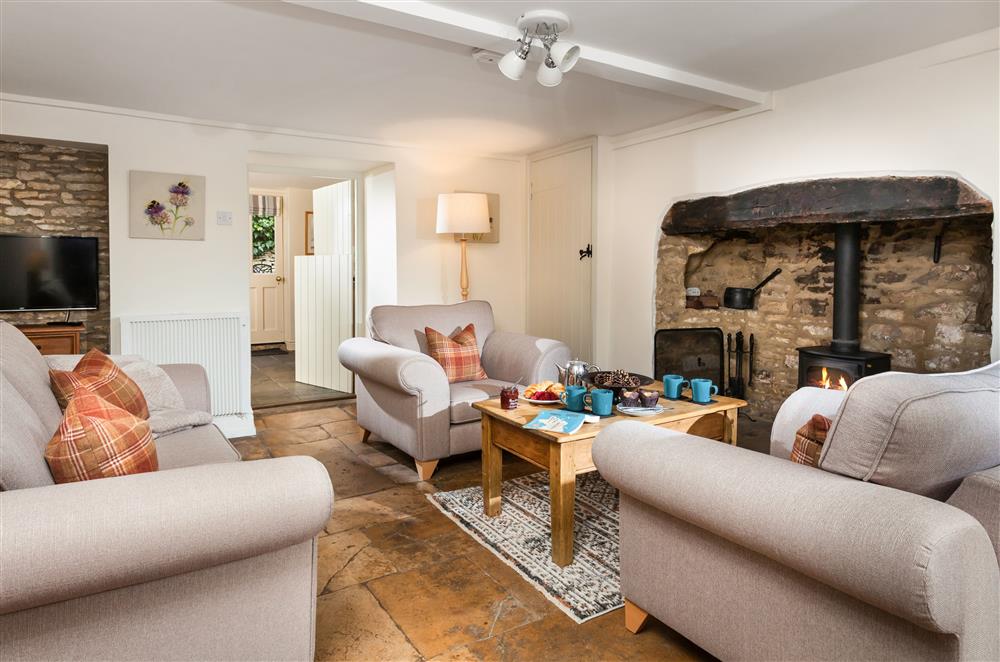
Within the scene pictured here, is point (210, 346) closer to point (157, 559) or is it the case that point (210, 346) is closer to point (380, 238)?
point (380, 238)

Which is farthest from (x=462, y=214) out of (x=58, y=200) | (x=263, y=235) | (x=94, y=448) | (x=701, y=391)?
(x=263, y=235)

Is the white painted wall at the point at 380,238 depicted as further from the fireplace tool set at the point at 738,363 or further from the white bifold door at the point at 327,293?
the fireplace tool set at the point at 738,363

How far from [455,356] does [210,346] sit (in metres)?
1.96

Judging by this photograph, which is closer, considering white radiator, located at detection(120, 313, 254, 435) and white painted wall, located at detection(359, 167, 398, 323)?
white radiator, located at detection(120, 313, 254, 435)

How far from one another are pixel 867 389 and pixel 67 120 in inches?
190

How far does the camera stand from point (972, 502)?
1.30m

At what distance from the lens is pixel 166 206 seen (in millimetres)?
4406

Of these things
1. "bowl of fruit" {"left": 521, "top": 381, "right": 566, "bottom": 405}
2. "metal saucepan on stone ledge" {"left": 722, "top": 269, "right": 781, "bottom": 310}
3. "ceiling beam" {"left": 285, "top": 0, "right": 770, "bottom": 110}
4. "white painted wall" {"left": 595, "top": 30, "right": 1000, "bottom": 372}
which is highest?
"ceiling beam" {"left": 285, "top": 0, "right": 770, "bottom": 110}

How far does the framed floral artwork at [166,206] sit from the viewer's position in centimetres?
431

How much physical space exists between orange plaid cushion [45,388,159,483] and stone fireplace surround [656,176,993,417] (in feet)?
11.7

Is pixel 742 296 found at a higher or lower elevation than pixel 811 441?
higher

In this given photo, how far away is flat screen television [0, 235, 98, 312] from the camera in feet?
15.1

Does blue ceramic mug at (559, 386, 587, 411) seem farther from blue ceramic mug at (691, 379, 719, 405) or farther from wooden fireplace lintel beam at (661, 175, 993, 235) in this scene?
wooden fireplace lintel beam at (661, 175, 993, 235)

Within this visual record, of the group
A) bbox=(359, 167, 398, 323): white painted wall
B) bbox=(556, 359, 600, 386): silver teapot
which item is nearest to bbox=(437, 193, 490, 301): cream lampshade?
bbox=(359, 167, 398, 323): white painted wall
